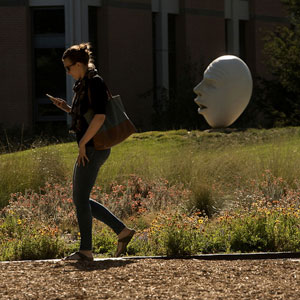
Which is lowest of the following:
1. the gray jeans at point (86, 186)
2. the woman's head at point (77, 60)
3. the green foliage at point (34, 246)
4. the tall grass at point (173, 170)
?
the green foliage at point (34, 246)

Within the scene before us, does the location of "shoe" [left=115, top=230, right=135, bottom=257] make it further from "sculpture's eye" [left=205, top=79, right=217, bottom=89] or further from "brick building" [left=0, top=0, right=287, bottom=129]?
"brick building" [left=0, top=0, right=287, bottom=129]

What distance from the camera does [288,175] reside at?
39.2 feet

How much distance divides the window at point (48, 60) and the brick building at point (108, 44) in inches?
1.6

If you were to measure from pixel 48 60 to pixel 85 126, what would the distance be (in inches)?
1063

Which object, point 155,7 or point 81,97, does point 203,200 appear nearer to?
point 81,97

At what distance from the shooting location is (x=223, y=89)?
2416 centimetres

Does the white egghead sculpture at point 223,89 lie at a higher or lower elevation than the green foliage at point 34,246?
higher

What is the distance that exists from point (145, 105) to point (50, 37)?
5.04 meters

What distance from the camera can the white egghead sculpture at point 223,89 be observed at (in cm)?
2411

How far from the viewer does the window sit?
3306cm

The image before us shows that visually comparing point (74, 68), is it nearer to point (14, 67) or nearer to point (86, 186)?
point (86, 186)

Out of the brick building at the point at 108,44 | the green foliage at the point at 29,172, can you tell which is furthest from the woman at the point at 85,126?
the brick building at the point at 108,44

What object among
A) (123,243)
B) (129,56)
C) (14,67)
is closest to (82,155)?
(123,243)

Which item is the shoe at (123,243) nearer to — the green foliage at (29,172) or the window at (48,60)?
the green foliage at (29,172)
